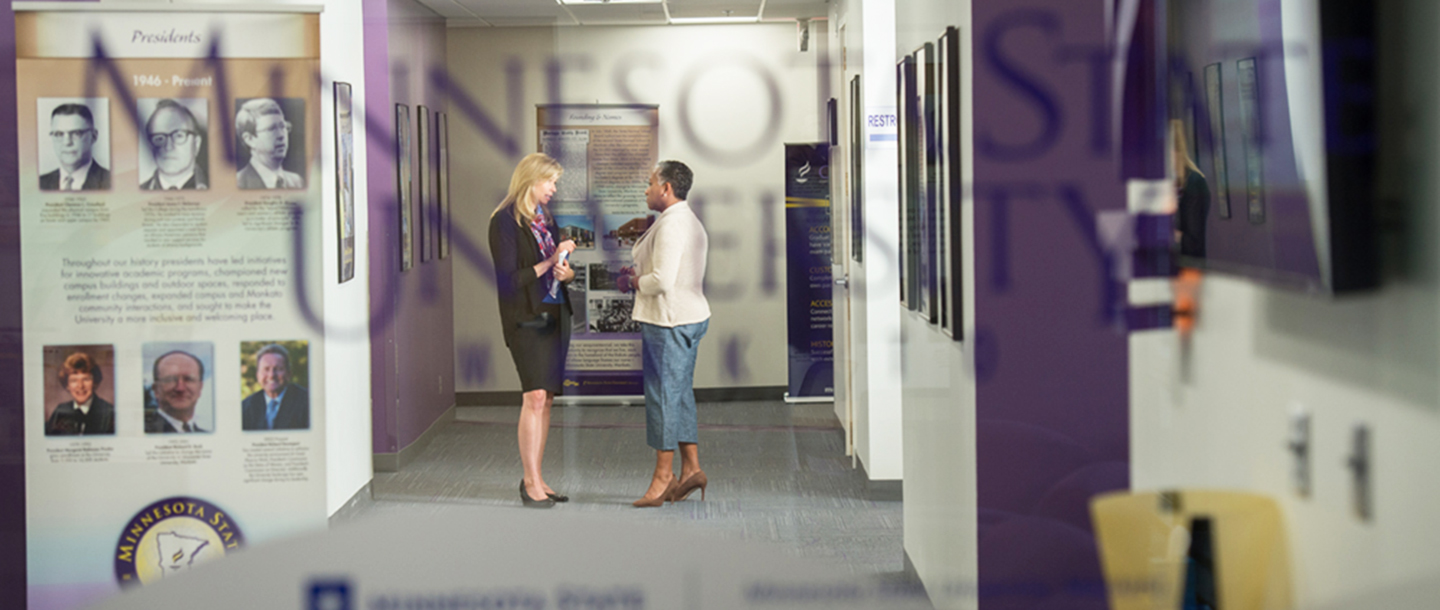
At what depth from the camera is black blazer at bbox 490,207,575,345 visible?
6.81ft

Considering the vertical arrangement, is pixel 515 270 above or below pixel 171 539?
above

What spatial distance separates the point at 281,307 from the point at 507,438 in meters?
0.54

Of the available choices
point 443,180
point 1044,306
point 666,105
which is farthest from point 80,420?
point 1044,306

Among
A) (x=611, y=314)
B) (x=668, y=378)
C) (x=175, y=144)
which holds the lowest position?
(x=668, y=378)

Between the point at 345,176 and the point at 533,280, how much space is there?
43cm

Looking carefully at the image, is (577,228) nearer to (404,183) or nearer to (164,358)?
(404,183)

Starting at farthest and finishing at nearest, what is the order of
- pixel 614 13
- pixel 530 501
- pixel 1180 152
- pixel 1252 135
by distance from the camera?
pixel 530 501, pixel 614 13, pixel 1180 152, pixel 1252 135

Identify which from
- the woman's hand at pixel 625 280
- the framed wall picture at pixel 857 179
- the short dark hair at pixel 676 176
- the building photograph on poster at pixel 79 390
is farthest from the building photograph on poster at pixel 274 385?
the framed wall picture at pixel 857 179

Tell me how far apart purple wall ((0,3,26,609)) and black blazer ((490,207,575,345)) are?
0.97 m

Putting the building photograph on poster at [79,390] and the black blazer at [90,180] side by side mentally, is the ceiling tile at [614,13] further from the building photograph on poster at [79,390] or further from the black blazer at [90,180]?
the building photograph on poster at [79,390]

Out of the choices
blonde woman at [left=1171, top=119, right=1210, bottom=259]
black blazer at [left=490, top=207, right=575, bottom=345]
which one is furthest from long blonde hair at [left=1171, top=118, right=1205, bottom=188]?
black blazer at [left=490, top=207, right=575, bottom=345]

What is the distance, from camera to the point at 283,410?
→ 2.18 meters

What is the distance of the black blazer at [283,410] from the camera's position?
2.16 m

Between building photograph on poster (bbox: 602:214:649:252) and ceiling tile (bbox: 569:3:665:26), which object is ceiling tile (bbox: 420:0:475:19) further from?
building photograph on poster (bbox: 602:214:649:252)
